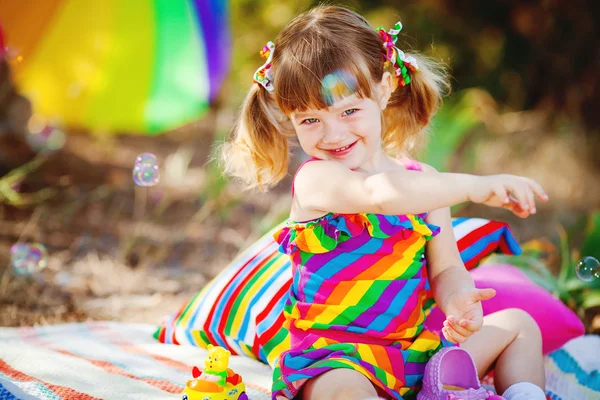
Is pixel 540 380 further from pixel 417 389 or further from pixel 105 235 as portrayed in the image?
pixel 105 235

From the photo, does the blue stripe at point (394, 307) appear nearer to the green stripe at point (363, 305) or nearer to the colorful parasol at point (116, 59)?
the green stripe at point (363, 305)

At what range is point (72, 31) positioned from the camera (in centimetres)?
409

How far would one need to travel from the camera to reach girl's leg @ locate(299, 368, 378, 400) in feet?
3.85

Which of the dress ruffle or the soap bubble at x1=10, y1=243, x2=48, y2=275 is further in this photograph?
the soap bubble at x1=10, y1=243, x2=48, y2=275

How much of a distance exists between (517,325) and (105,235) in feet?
6.34

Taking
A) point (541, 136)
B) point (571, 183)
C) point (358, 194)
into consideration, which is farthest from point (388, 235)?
point (541, 136)

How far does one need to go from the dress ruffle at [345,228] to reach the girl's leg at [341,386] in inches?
9.4

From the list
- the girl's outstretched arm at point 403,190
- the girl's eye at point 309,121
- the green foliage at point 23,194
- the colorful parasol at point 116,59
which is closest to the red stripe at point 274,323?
the girl's outstretched arm at point 403,190

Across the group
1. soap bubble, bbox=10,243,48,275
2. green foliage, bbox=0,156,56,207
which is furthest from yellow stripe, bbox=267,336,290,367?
green foliage, bbox=0,156,56,207

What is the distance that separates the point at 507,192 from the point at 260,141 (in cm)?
59

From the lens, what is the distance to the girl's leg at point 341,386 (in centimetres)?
117

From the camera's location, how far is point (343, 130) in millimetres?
1294

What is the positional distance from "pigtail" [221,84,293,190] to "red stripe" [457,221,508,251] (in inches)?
20.7

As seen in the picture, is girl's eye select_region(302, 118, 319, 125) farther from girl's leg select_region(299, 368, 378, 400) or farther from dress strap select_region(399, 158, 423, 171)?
girl's leg select_region(299, 368, 378, 400)
